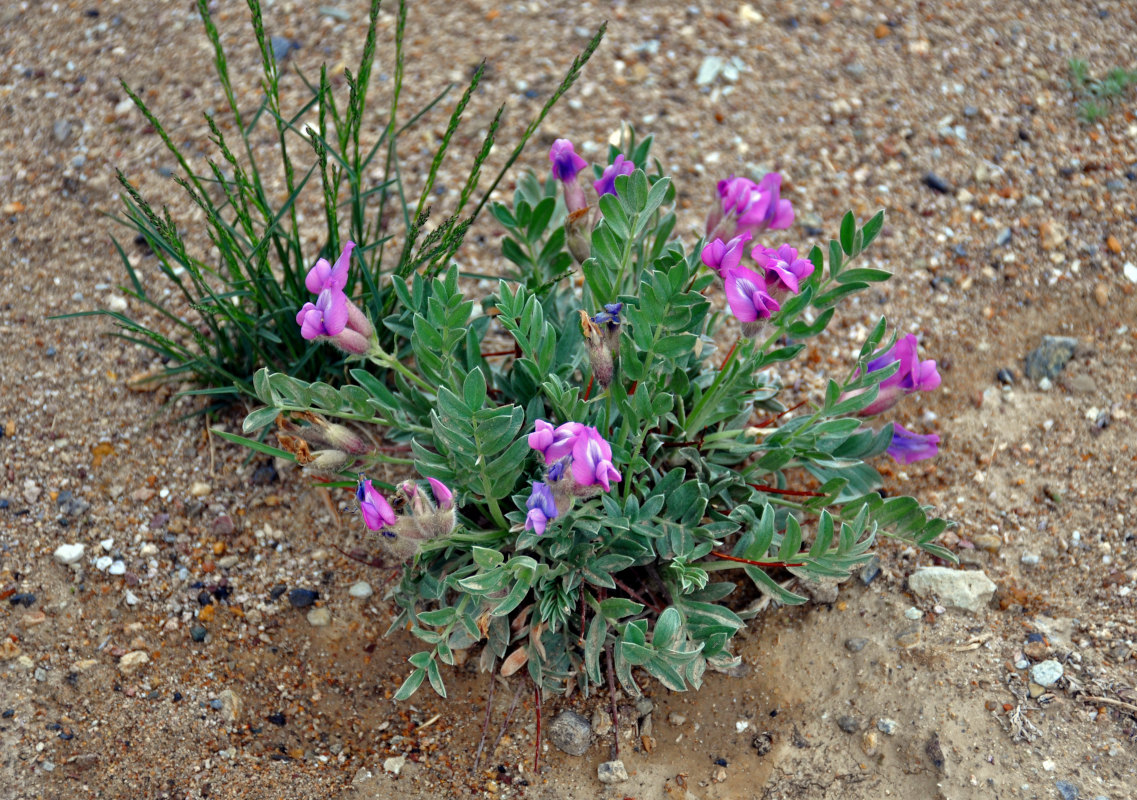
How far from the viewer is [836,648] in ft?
7.78

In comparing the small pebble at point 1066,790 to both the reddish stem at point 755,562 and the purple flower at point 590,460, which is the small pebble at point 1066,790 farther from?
the purple flower at point 590,460

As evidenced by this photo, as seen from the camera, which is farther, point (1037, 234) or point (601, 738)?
point (1037, 234)

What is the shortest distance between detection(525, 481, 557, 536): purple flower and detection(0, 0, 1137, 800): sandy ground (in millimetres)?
751

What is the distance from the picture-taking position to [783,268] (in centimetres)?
188

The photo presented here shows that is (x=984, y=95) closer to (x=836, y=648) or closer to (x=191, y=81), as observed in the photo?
(x=836, y=648)

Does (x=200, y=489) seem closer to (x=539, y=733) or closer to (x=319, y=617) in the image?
(x=319, y=617)

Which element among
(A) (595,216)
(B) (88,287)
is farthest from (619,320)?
(B) (88,287)

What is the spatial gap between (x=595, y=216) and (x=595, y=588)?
0.92 m

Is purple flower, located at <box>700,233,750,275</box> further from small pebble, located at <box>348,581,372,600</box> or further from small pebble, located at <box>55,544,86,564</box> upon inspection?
small pebble, located at <box>55,544,86,564</box>

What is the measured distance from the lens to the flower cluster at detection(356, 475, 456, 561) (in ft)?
5.84

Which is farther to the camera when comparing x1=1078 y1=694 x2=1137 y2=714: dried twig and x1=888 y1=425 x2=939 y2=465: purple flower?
x1=888 y1=425 x2=939 y2=465: purple flower

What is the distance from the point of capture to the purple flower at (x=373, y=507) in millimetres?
1770

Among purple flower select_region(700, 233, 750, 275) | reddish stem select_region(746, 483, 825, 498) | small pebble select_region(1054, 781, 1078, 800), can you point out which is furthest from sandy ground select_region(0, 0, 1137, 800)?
purple flower select_region(700, 233, 750, 275)

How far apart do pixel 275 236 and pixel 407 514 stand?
103cm
